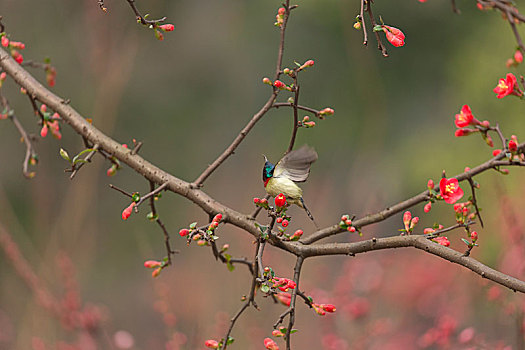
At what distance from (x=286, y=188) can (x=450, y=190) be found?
15cm

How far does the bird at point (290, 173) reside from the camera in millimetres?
581

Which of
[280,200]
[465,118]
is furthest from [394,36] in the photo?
[280,200]

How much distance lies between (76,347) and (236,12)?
10.4 feet

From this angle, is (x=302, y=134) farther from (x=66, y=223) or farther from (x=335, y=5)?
(x=66, y=223)

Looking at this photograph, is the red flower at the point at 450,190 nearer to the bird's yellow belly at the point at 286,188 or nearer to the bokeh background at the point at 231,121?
the bird's yellow belly at the point at 286,188

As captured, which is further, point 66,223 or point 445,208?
point 445,208

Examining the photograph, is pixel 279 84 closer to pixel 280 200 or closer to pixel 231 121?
pixel 280 200

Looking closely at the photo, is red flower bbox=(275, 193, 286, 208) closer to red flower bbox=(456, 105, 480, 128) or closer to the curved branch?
the curved branch

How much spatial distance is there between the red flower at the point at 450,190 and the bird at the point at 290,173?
122 mm

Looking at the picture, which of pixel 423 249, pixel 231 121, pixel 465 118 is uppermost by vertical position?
pixel 231 121

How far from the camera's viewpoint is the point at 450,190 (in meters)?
0.55

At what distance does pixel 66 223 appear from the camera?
5.40 feet

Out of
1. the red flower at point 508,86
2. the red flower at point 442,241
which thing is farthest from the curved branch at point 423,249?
the red flower at point 508,86

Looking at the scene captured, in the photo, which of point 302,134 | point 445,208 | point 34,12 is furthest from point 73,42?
point 445,208
